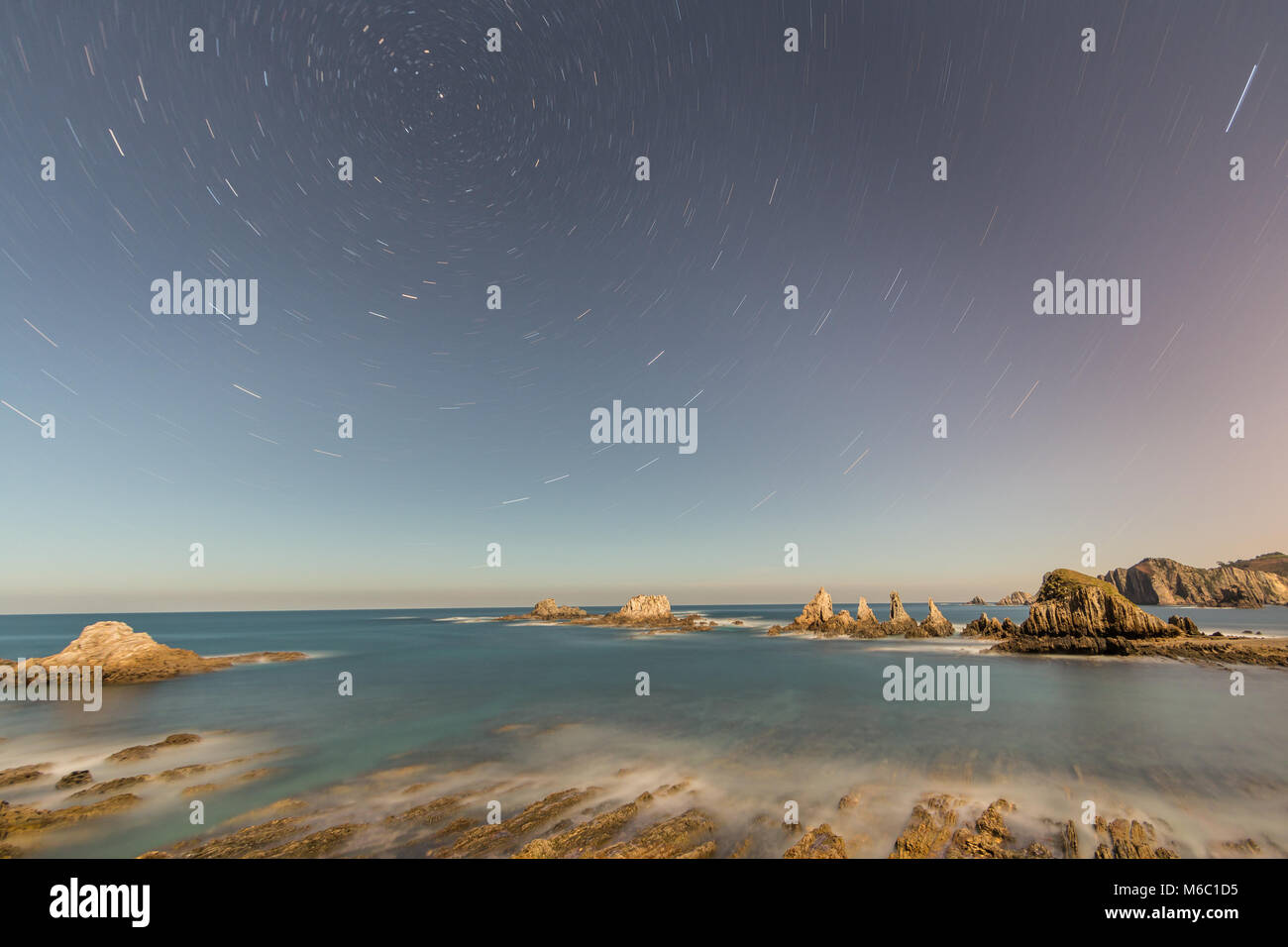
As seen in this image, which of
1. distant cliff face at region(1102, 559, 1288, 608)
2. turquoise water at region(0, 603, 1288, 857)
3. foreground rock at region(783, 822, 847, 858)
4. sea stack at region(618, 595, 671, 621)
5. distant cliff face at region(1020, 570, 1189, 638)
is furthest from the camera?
distant cliff face at region(1102, 559, 1288, 608)

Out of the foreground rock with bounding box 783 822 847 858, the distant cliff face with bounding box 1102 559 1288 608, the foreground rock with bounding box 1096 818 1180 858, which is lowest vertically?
the distant cliff face with bounding box 1102 559 1288 608

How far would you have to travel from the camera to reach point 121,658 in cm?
2962

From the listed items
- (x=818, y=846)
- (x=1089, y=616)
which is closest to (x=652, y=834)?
(x=818, y=846)

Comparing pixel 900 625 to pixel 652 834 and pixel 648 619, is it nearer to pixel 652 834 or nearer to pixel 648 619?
pixel 648 619

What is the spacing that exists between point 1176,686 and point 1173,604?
592ft

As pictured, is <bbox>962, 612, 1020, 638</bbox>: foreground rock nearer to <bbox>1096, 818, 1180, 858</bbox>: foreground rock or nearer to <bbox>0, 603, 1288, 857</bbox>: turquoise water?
<bbox>0, 603, 1288, 857</bbox>: turquoise water

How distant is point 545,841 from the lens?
9.48 m

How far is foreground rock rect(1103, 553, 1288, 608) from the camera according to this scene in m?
128

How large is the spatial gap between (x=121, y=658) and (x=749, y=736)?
4110cm

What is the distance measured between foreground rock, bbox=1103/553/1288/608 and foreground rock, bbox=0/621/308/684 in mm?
200316

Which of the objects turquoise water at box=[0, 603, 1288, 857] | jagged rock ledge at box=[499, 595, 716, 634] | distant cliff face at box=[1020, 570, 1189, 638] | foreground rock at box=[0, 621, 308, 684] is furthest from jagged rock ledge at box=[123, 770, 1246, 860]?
jagged rock ledge at box=[499, 595, 716, 634]
